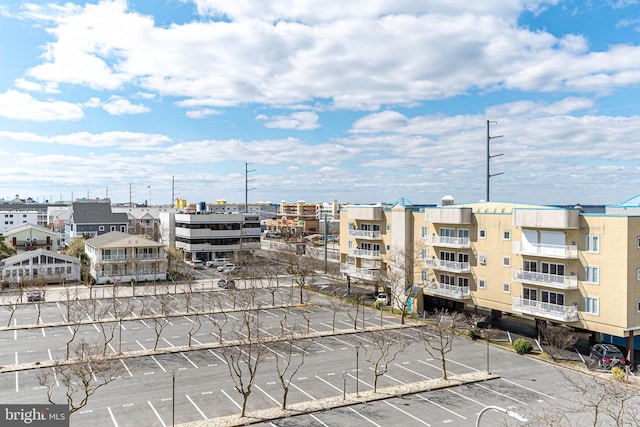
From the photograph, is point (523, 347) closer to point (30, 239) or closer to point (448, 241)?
point (448, 241)

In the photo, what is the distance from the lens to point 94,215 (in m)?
93.0

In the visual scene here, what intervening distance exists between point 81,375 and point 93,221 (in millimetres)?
77241

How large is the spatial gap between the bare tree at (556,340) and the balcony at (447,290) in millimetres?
8240

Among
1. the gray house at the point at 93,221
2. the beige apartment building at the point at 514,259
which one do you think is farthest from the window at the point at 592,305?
the gray house at the point at 93,221

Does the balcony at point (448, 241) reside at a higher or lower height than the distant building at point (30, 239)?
higher

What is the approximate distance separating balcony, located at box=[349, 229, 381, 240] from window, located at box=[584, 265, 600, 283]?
23716 mm

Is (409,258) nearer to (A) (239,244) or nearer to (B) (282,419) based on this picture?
(B) (282,419)

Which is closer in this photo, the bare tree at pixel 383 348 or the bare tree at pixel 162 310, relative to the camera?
the bare tree at pixel 383 348

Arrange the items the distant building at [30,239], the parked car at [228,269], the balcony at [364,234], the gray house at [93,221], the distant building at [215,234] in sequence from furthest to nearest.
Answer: the gray house at [93,221] → the distant building at [215,234] → the distant building at [30,239] → the parked car at [228,269] → the balcony at [364,234]

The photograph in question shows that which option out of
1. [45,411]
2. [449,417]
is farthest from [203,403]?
[449,417]

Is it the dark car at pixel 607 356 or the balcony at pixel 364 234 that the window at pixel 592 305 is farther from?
the balcony at pixel 364 234

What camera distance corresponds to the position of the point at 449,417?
23938 millimetres

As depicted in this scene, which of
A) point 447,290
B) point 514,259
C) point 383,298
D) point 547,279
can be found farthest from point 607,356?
point 383,298

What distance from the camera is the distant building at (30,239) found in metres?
80.2
